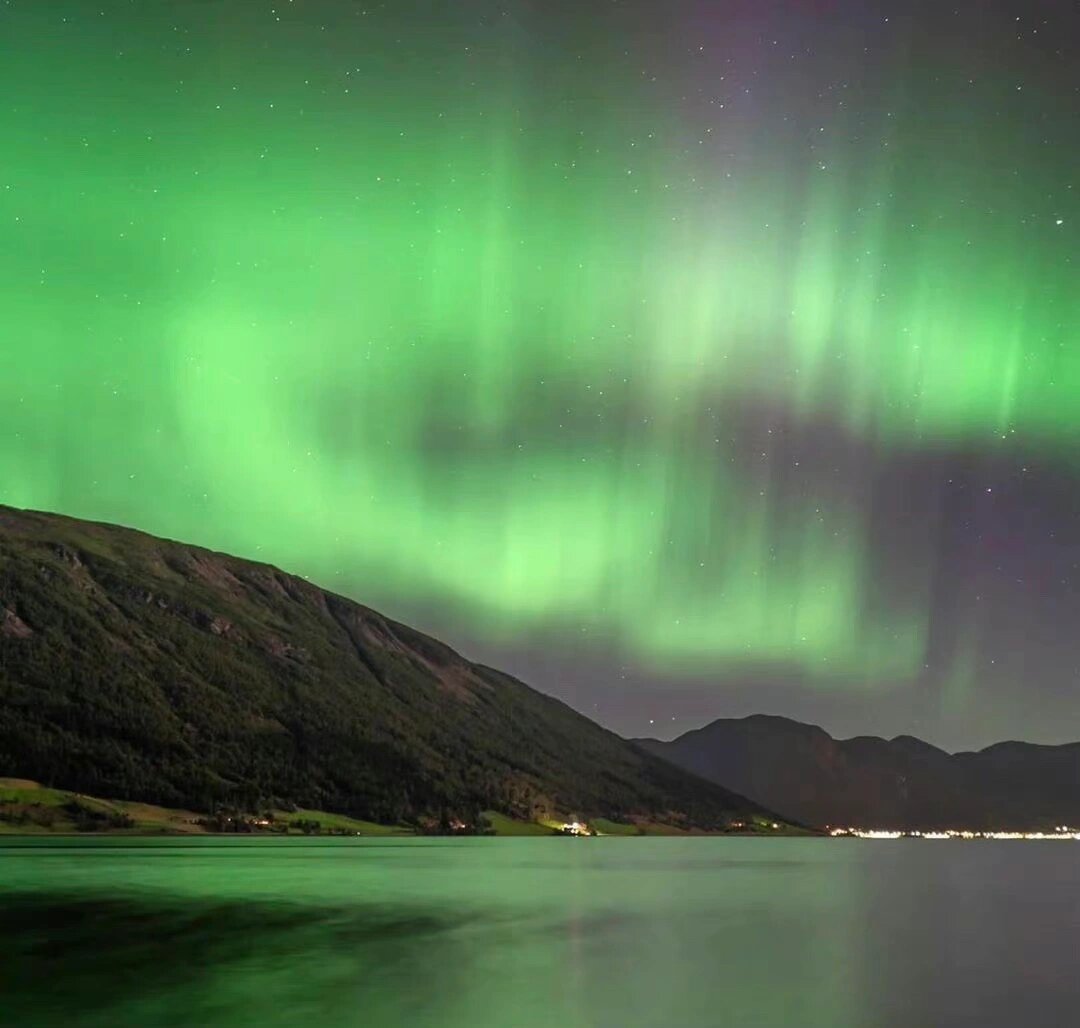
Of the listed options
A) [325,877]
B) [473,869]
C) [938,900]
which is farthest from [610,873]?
[938,900]

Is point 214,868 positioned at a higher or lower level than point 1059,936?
lower

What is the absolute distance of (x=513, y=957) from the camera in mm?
61469

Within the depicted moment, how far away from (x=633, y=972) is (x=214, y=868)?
356ft

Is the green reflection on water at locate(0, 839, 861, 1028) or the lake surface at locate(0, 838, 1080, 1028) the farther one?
the lake surface at locate(0, 838, 1080, 1028)

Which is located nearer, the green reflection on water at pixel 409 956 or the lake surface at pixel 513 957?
the green reflection on water at pixel 409 956

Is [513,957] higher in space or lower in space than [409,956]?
higher

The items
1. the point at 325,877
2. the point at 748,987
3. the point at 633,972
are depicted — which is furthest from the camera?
the point at 325,877

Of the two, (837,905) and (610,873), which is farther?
(610,873)

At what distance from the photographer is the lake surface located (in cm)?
4300

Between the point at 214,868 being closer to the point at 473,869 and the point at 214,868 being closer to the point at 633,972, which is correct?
the point at 473,869

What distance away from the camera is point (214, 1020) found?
1564 inches

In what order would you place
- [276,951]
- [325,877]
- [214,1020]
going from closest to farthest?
[214,1020] → [276,951] → [325,877]

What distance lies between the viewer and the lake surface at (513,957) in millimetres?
43000

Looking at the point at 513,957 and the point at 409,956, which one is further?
the point at 513,957
